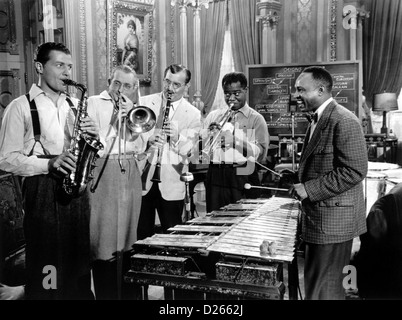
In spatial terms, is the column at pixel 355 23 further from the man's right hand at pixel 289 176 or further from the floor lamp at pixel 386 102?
the man's right hand at pixel 289 176

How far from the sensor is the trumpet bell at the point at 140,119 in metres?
2.59

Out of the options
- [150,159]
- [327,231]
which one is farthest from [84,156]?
[327,231]

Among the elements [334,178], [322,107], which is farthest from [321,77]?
[334,178]

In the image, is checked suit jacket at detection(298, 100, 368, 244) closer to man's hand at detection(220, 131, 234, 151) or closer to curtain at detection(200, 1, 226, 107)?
man's hand at detection(220, 131, 234, 151)

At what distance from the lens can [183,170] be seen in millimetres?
2992

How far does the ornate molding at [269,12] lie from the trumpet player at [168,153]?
469 centimetres

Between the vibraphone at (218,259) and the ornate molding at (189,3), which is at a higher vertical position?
the ornate molding at (189,3)

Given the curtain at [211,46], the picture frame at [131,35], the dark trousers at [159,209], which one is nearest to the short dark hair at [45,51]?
the dark trousers at [159,209]

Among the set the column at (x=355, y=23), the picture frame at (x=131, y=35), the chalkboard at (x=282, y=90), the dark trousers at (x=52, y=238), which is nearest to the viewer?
the dark trousers at (x=52, y=238)

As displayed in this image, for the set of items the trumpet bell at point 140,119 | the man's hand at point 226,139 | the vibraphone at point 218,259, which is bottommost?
the vibraphone at point 218,259

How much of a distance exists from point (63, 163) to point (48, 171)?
0.10 meters

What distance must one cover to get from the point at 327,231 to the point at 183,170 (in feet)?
4.07

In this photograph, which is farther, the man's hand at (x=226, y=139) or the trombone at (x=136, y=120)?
the man's hand at (x=226, y=139)

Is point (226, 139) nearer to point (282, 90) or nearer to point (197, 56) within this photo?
point (282, 90)
